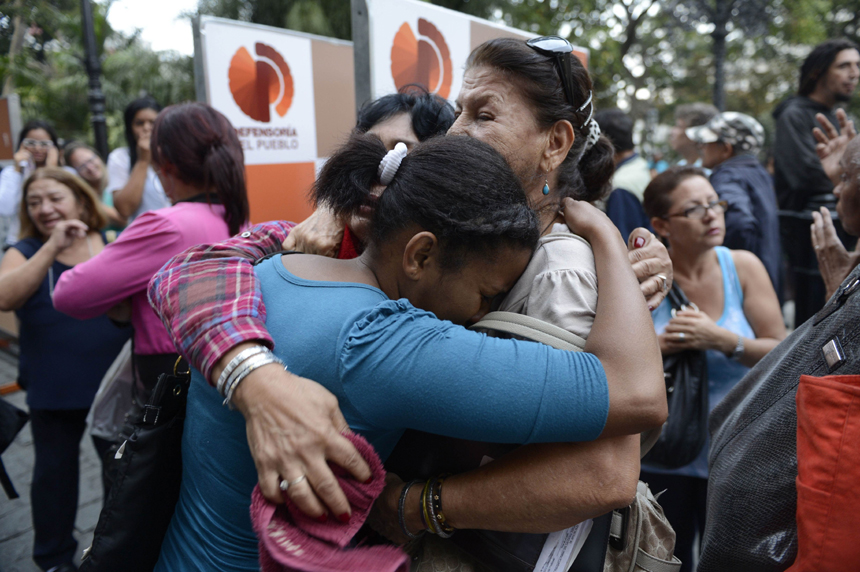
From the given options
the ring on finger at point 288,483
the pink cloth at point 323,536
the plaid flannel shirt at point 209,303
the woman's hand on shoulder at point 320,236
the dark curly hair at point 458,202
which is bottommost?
the pink cloth at point 323,536

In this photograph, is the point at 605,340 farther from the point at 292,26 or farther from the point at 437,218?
the point at 292,26

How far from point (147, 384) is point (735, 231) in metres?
3.40

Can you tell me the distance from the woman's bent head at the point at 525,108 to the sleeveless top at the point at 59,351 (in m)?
2.40

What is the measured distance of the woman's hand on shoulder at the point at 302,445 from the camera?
1027 millimetres

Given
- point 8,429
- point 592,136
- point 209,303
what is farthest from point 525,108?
point 8,429

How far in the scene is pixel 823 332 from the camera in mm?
1402

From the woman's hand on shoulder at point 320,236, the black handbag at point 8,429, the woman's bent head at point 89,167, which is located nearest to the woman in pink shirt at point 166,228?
the black handbag at point 8,429

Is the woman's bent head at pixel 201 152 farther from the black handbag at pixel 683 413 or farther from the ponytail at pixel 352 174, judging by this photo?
the black handbag at pixel 683 413

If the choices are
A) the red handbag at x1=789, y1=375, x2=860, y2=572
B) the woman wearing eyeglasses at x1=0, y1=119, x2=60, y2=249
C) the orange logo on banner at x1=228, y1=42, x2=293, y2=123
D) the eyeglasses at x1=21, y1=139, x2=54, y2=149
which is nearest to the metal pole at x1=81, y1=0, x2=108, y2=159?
the woman wearing eyeglasses at x1=0, y1=119, x2=60, y2=249

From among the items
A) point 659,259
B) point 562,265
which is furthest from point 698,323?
point 562,265

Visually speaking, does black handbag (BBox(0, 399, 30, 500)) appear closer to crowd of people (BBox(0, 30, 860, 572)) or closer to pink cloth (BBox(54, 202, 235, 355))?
pink cloth (BBox(54, 202, 235, 355))

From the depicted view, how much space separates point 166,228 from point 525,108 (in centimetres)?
160

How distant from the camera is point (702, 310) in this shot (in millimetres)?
2777

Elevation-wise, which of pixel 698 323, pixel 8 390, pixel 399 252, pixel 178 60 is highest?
pixel 178 60
